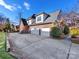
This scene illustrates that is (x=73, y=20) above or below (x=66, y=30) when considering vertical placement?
above

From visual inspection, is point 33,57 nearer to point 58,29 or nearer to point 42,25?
point 58,29

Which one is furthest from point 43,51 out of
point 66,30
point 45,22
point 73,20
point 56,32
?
point 45,22

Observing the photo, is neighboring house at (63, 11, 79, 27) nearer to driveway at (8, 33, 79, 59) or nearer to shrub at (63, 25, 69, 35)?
shrub at (63, 25, 69, 35)

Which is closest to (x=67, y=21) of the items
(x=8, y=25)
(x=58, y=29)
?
(x=58, y=29)

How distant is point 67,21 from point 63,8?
7672 mm

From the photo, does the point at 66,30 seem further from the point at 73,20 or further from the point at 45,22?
the point at 45,22

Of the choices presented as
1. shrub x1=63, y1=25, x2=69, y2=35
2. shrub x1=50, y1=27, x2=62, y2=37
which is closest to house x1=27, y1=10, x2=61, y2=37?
shrub x1=50, y1=27, x2=62, y2=37

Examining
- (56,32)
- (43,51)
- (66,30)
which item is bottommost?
(43,51)

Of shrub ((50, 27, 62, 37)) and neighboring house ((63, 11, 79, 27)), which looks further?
neighboring house ((63, 11, 79, 27))

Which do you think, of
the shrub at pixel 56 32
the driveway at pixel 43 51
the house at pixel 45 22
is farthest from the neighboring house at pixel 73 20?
the driveway at pixel 43 51

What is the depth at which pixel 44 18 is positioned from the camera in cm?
3017

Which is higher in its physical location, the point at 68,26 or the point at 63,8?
the point at 63,8

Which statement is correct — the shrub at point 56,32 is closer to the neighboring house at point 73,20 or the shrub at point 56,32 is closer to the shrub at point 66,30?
the shrub at point 66,30

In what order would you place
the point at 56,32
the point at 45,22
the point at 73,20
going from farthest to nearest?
the point at 45,22 < the point at 73,20 < the point at 56,32
